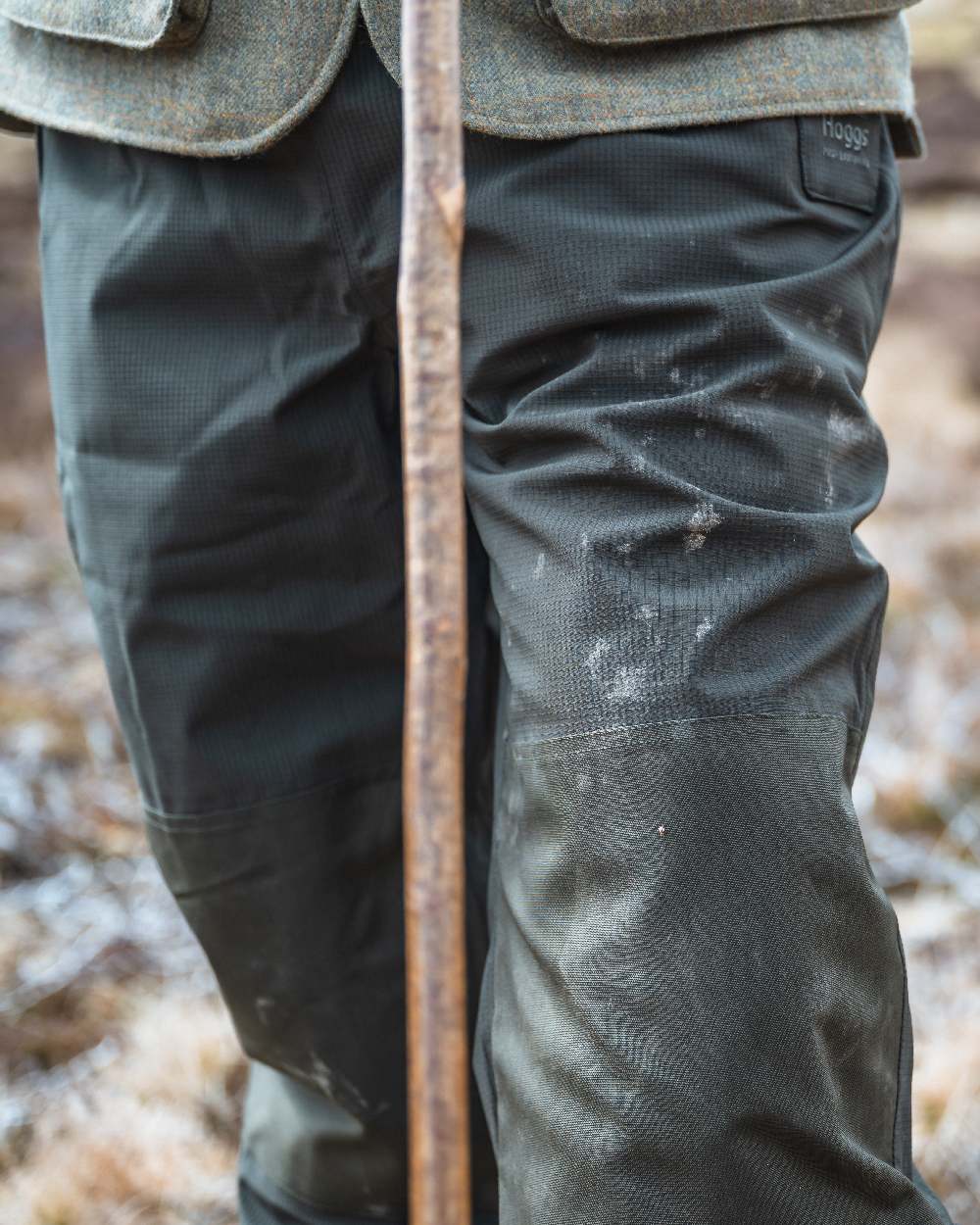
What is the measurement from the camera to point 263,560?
109 centimetres

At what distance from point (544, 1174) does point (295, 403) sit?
1.94 feet

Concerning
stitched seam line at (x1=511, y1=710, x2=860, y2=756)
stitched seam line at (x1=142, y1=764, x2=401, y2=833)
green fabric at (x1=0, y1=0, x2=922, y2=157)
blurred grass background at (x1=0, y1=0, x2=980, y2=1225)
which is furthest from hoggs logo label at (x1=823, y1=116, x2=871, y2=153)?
blurred grass background at (x1=0, y1=0, x2=980, y2=1225)

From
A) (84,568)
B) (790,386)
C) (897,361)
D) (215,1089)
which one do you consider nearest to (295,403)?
(84,568)

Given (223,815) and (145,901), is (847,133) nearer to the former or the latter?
(223,815)

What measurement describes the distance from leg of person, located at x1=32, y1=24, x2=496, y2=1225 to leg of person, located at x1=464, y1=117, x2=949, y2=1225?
173 mm

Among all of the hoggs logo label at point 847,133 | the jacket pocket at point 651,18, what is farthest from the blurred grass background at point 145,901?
the jacket pocket at point 651,18

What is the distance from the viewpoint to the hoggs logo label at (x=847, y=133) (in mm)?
904

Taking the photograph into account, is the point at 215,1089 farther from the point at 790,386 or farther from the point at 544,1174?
the point at 790,386

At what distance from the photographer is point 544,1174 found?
81 cm

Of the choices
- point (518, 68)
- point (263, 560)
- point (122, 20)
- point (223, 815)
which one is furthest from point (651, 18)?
point (223, 815)

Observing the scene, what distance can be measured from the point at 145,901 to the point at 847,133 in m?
1.56

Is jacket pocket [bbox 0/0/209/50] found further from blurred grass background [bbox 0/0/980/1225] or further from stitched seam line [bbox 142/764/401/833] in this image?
blurred grass background [bbox 0/0/980/1225]

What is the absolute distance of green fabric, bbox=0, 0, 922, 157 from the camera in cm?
85

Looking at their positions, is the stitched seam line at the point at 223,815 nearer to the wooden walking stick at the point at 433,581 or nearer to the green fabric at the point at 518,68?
the green fabric at the point at 518,68
